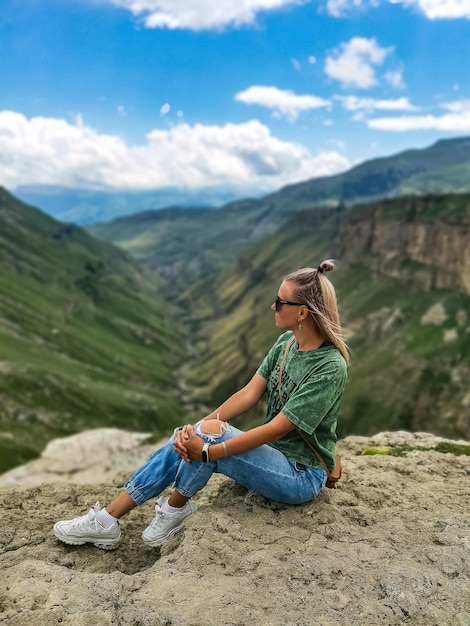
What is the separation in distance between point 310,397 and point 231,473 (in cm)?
235

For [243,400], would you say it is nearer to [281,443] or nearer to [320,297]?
[281,443]

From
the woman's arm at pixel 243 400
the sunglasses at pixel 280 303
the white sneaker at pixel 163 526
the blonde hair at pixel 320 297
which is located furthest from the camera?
the woman's arm at pixel 243 400

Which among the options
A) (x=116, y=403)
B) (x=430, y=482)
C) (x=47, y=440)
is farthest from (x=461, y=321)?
(x=430, y=482)

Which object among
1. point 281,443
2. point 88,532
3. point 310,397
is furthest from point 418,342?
point 88,532

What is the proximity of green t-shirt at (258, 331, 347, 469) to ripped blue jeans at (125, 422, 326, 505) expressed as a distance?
Answer: 0.35m

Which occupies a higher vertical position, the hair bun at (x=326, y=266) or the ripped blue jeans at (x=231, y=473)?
the hair bun at (x=326, y=266)

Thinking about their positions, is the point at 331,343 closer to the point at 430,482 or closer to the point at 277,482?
the point at 277,482

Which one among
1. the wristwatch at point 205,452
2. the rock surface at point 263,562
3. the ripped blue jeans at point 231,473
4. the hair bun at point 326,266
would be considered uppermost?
the hair bun at point 326,266

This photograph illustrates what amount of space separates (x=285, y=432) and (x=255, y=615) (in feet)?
9.96

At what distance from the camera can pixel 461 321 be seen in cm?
14662

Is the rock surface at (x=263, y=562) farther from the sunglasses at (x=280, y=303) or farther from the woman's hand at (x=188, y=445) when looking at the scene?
the sunglasses at (x=280, y=303)

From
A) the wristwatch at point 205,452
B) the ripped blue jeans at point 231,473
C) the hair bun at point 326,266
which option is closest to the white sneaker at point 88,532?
the ripped blue jeans at point 231,473

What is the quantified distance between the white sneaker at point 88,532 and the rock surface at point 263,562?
23cm

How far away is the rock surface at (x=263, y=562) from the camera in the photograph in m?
7.24
